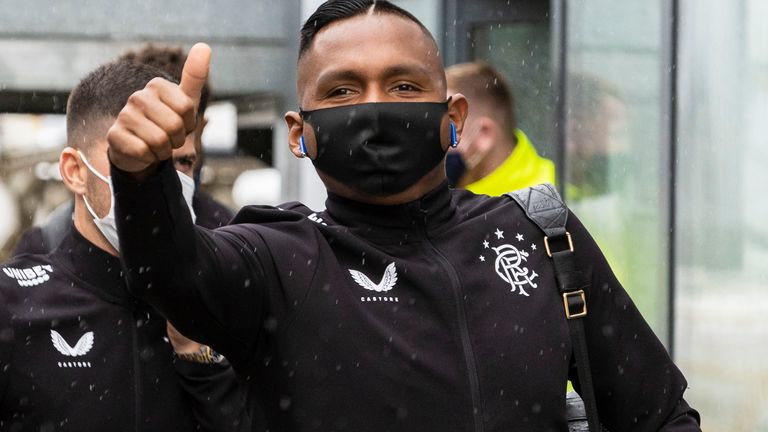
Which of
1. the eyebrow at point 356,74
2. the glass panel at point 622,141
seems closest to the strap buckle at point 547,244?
the eyebrow at point 356,74

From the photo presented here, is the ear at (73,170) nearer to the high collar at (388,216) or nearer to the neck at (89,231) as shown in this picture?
the neck at (89,231)

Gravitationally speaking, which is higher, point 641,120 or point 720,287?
point 641,120

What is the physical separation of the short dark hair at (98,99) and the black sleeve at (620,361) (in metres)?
1.41

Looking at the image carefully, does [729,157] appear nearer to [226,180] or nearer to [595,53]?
[595,53]

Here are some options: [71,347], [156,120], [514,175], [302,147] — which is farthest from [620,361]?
[514,175]

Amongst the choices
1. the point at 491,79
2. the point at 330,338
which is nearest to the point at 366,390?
the point at 330,338

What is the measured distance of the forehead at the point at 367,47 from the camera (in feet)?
9.18

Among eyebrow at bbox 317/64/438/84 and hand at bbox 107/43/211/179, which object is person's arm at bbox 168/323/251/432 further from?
hand at bbox 107/43/211/179

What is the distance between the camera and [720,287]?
6.18m

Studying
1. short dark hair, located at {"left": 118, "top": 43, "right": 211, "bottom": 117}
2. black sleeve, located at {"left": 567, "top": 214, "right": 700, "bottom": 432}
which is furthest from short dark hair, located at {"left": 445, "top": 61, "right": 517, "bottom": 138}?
black sleeve, located at {"left": 567, "top": 214, "right": 700, "bottom": 432}

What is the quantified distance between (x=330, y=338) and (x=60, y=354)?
1.06 m

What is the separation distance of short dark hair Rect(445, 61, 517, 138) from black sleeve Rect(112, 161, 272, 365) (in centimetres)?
335

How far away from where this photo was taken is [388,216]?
2.79m

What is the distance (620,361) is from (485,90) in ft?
10.3
